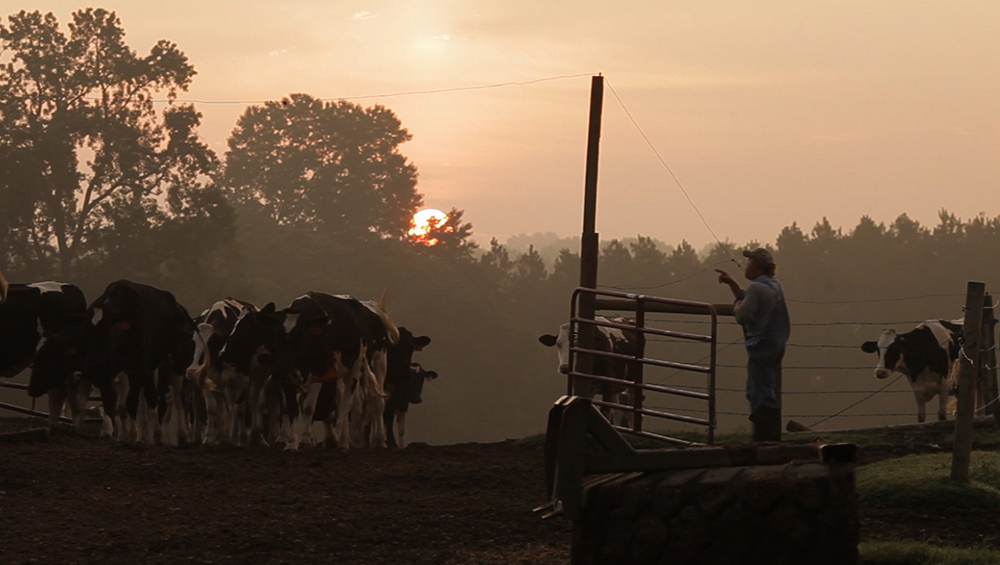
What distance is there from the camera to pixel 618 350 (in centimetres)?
2345

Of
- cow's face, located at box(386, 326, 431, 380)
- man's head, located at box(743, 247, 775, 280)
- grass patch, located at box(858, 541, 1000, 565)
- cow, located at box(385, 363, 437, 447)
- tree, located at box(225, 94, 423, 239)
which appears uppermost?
tree, located at box(225, 94, 423, 239)

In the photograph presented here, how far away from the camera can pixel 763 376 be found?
10898 millimetres

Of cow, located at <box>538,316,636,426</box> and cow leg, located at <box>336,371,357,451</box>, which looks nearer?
cow leg, located at <box>336,371,357,451</box>

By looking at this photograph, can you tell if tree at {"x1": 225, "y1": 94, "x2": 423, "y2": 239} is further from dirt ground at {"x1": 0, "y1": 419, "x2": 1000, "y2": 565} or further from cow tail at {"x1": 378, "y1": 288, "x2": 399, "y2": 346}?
dirt ground at {"x1": 0, "y1": 419, "x2": 1000, "y2": 565}

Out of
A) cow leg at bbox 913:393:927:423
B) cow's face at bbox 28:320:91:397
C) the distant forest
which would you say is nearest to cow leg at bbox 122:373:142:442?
cow's face at bbox 28:320:91:397

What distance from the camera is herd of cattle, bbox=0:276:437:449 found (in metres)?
17.8

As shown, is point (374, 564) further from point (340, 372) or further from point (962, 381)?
point (340, 372)

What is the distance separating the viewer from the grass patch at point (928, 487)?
34.2ft

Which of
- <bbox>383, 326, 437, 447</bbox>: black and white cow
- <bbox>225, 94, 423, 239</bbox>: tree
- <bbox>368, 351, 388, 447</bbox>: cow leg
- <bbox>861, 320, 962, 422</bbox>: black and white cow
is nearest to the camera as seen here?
<bbox>368, 351, 388, 447</bbox>: cow leg

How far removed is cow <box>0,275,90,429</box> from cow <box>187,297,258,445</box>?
172 cm

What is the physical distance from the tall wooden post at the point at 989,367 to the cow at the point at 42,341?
12.7 meters

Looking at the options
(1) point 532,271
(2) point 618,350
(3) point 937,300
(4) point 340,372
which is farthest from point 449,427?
(4) point 340,372

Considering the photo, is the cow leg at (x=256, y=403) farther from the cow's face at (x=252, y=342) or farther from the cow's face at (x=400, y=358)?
the cow's face at (x=400, y=358)

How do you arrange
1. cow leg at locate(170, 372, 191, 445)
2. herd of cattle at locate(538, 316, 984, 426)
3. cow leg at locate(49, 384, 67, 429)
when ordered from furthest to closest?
herd of cattle at locate(538, 316, 984, 426) < cow leg at locate(170, 372, 191, 445) < cow leg at locate(49, 384, 67, 429)
